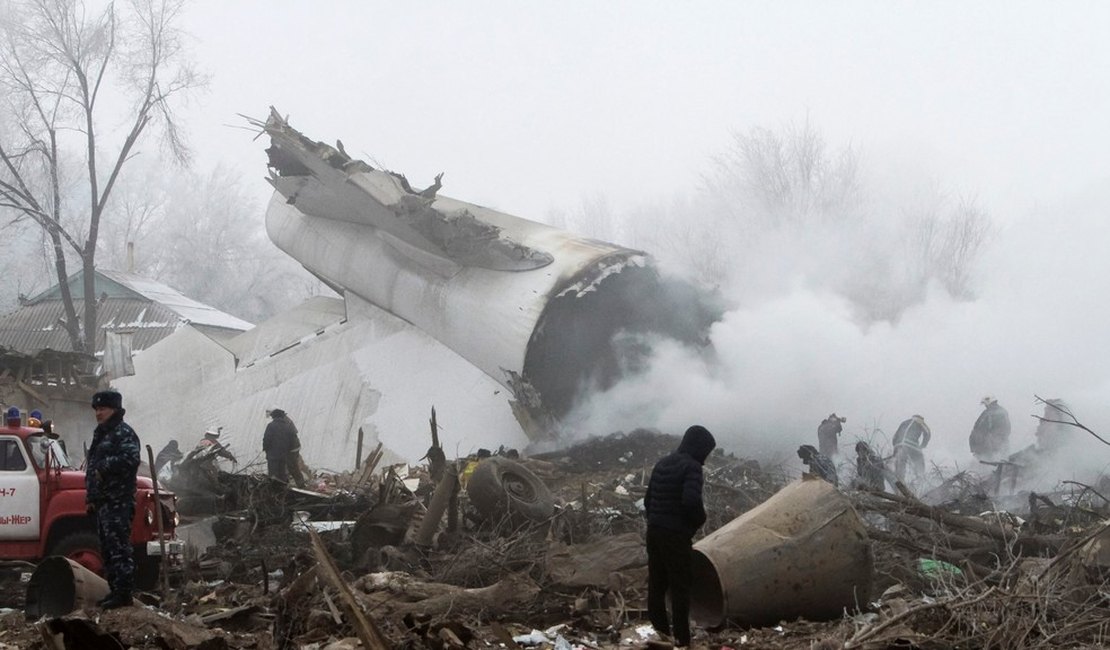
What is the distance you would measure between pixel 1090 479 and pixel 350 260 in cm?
1176

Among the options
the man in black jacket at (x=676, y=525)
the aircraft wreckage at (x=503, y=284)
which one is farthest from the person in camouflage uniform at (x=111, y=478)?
the aircraft wreckage at (x=503, y=284)

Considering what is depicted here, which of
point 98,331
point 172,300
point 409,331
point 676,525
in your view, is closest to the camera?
point 676,525

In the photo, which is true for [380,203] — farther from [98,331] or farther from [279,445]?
[98,331]

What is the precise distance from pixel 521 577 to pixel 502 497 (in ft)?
6.47

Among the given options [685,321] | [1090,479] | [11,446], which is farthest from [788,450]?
[11,446]

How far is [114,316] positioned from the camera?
36531 mm

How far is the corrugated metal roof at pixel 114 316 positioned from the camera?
34.5 metres

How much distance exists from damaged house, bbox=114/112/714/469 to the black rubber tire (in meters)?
5.72

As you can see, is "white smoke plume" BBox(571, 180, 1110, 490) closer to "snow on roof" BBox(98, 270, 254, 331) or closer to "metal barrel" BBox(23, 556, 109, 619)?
"metal barrel" BBox(23, 556, 109, 619)

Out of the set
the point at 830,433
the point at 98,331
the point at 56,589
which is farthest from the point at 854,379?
the point at 98,331

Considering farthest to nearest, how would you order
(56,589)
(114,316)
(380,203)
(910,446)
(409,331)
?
(114,316) → (409,331) → (380,203) → (910,446) → (56,589)

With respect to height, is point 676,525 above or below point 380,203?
below

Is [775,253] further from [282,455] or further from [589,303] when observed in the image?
[282,455]

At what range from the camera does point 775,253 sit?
19.5 meters
